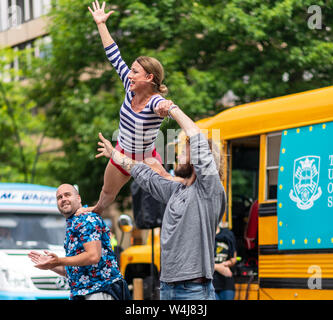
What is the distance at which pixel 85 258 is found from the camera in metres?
5.33

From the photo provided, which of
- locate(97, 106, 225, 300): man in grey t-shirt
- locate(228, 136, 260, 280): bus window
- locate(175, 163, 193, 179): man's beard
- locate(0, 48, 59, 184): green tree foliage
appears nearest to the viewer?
locate(97, 106, 225, 300): man in grey t-shirt

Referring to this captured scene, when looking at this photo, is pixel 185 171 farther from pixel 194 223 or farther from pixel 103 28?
pixel 103 28

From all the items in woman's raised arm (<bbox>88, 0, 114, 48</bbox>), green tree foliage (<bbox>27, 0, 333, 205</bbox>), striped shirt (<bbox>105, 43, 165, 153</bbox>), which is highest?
green tree foliage (<bbox>27, 0, 333, 205</bbox>)

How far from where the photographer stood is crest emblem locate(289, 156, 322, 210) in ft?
28.9

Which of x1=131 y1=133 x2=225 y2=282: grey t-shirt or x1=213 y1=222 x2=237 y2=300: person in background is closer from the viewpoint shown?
x1=131 y1=133 x2=225 y2=282: grey t-shirt

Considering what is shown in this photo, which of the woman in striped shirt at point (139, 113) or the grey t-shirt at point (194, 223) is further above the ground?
the woman in striped shirt at point (139, 113)

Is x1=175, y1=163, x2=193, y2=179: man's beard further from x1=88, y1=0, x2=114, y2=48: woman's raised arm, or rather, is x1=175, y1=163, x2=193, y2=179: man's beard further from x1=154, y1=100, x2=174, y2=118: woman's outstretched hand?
x1=88, y1=0, x2=114, y2=48: woman's raised arm

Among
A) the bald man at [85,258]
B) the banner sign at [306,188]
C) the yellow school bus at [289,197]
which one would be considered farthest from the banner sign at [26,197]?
the bald man at [85,258]

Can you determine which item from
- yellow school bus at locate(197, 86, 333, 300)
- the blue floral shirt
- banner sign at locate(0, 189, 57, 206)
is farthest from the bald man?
banner sign at locate(0, 189, 57, 206)

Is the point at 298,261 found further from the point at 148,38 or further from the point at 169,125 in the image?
the point at 148,38

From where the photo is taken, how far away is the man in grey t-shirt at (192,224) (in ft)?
16.0

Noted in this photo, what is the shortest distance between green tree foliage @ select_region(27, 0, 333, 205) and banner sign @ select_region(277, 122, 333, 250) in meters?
6.07

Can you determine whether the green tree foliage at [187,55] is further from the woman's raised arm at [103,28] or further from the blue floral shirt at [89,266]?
the blue floral shirt at [89,266]

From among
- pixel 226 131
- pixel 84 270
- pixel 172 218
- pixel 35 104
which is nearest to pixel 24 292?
pixel 226 131
